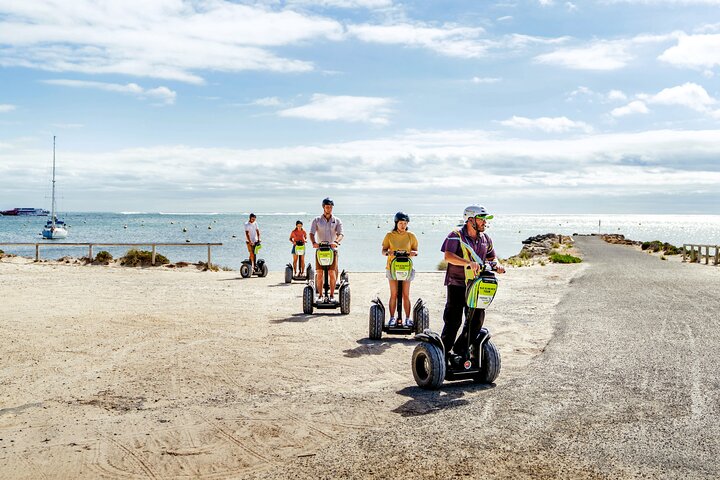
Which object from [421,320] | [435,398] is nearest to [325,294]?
[421,320]

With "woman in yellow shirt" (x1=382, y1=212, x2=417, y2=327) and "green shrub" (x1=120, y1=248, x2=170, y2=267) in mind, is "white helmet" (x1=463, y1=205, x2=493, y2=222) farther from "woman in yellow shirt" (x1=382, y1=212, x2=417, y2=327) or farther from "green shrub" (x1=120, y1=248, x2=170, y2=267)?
"green shrub" (x1=120, y1=248, x2=170, y2=267)

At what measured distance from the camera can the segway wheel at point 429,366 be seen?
774cm

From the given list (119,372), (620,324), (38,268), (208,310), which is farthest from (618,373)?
(38,268)

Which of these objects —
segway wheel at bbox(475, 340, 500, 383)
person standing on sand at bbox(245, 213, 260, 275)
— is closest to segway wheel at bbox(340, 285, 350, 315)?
segway wheel at bbox(475, 340, 500, 383)

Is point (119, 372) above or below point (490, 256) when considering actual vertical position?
below

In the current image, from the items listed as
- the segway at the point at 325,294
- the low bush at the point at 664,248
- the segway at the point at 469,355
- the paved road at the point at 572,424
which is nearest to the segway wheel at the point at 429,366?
the segway at the point at 469,355

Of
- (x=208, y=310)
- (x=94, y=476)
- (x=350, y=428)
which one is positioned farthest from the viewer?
(x=208, y=310)

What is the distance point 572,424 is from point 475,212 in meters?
2.67

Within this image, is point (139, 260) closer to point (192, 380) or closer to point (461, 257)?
point (192, 380)

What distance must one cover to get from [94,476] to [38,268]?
21.9 meters

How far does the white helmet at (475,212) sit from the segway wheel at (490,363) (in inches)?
59.9

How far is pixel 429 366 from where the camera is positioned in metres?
7.80

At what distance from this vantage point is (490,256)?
825 centimetres

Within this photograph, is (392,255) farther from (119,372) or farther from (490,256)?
(119,372)
